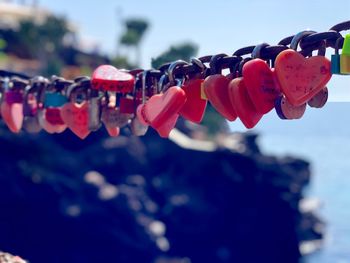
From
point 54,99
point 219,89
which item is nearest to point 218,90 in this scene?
point 219,89

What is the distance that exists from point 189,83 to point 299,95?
22 cm

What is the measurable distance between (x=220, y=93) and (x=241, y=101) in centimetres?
4

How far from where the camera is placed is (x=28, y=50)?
1942 centimetres

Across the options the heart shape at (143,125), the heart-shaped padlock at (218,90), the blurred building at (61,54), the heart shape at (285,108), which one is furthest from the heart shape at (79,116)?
the blurred building at (61,54)

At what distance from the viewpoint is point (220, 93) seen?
863 millimetres

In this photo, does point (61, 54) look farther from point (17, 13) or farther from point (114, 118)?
point (114, 118)

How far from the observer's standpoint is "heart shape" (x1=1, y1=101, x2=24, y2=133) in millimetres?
1371

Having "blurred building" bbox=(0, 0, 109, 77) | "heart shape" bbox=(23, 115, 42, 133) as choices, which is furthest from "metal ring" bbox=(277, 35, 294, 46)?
"blurred building" bbox=(0, 0, 109, 77)

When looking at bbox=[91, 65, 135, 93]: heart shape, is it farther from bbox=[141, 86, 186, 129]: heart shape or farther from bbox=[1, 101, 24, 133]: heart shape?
bbox=[1, 101, 24, 133]: heart shape

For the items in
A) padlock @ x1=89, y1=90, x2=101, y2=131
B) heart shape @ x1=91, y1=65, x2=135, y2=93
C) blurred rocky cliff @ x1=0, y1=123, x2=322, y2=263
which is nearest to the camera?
heart shape @ x1=91, y1=65, x2=135, y2=93

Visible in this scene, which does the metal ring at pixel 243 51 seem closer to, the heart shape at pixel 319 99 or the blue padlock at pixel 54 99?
the heart shape at pixel 319 99

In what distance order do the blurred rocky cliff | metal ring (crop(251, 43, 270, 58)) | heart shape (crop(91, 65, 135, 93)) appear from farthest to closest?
the blurred rocky cliff, heart shape (crop(91, 65, 135, 93)), metal ring (crop(251, 43, 270, 58))

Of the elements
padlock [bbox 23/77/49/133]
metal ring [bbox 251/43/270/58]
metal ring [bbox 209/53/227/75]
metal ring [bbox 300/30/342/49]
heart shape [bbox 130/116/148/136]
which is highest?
padlock [bbox 23/77/49/133]

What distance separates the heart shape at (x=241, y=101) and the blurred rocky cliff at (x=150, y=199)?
13648 mm
